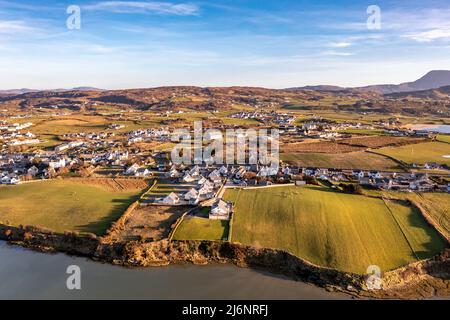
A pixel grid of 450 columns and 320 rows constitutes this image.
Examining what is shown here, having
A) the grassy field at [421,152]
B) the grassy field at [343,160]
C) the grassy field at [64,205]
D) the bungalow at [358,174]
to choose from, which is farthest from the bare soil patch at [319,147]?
the grassy field at [64,205]

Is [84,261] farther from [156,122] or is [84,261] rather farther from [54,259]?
[156,122]

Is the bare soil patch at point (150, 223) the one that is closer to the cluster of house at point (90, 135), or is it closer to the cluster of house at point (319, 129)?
the cluster of house at point (90, 135)

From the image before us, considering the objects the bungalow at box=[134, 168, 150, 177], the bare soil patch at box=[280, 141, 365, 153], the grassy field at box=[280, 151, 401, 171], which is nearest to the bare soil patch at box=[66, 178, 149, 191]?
the bungalow at box=[134, 168, 150, 177]

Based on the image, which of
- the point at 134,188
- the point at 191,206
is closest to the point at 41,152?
the point at 134,188

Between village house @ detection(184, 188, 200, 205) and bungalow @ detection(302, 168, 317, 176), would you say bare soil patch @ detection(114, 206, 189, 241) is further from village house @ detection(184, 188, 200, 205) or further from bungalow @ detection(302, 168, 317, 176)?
bungalow @ detection(302, 168, 317, 176)

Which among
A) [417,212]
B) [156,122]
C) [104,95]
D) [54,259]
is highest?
[104,95]

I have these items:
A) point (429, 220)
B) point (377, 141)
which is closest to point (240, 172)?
point (429, 220)
